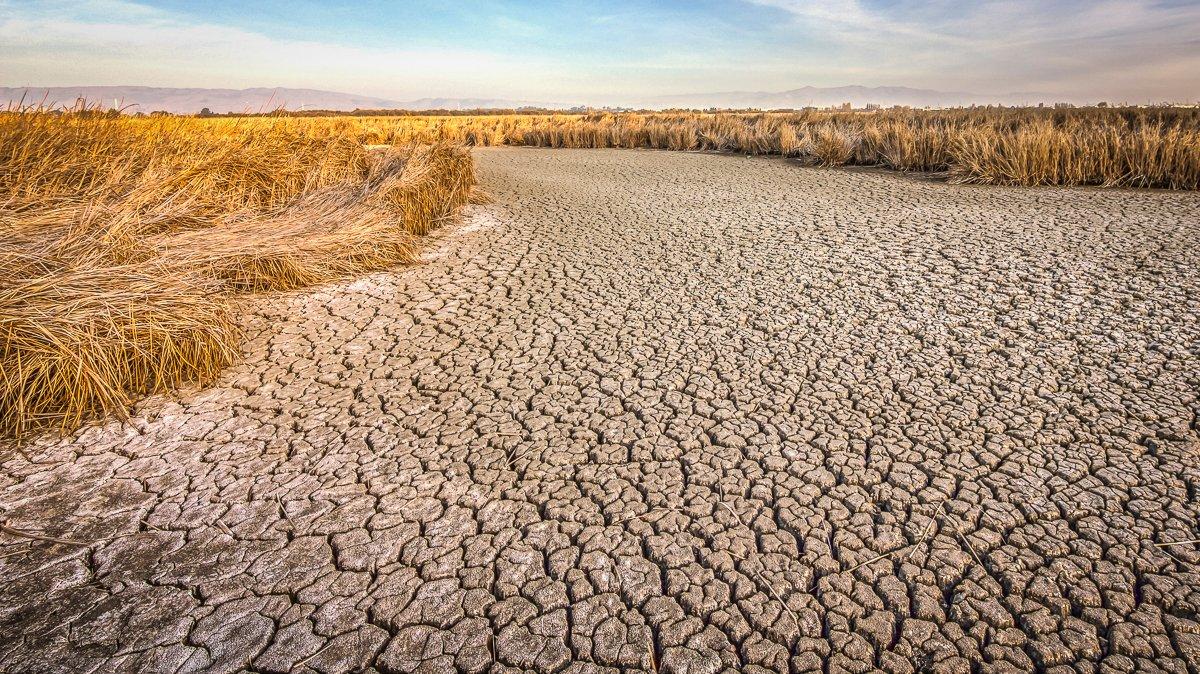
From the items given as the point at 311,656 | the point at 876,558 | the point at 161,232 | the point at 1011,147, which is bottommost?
the point at 311,656

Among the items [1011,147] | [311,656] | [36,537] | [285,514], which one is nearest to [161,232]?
→ [36,537]

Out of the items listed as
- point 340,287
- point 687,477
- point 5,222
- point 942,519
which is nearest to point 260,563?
point 687,477

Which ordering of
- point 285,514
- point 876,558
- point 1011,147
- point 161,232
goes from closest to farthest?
point 876,558, point 285,514, point 161,232, point 1011,147

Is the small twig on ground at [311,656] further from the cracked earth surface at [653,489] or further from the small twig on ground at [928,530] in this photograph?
the small twig on ground at [928,530]

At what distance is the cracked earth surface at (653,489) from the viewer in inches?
58.6

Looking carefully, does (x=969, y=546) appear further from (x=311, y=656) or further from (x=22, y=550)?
(x=22, y=550)

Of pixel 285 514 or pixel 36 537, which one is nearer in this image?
pixel 36 537

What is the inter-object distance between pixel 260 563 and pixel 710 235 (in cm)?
428

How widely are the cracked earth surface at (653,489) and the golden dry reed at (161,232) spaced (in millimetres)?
273

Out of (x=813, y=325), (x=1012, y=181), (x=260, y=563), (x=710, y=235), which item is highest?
(x=1012, y=181)

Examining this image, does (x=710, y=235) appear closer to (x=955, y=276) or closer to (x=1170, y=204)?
(x=955, y=276)

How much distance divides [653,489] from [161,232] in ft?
12.2

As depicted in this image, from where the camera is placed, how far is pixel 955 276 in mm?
3949

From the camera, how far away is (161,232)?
3934 mm
